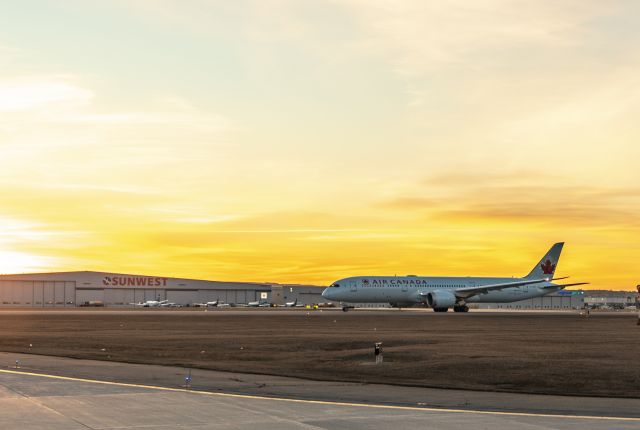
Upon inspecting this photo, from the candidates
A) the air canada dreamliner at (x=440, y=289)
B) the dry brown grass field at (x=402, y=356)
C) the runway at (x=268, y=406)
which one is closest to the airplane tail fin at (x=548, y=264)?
the air canada dreamliner at (x=440, y=289)

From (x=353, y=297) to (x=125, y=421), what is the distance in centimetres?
9136

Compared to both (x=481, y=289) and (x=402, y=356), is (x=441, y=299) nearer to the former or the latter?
(x=481, y=289)

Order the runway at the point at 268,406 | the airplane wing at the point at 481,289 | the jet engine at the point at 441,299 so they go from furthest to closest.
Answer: the airplane wing at the point at 481,289, the jet engine at the point at 441,299, the runway at the point at 268,406

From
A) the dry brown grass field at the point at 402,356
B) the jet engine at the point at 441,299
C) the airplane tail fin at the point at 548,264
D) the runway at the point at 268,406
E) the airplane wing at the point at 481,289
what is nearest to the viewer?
the runway at the point at 268,406

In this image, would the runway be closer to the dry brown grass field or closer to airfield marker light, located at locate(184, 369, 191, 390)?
airfield marker light, located at locate(184, 369, 191, 390)

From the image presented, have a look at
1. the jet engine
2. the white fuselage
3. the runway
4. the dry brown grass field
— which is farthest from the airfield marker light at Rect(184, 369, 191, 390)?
the jet engine

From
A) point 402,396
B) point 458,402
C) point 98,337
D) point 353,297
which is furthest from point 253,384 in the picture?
point 353,297

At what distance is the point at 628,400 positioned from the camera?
64.3 feet

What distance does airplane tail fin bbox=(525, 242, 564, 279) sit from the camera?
124 m

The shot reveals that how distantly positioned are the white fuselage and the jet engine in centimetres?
177

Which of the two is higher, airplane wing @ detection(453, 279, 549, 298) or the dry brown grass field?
airplane wing @ detection(453, 279, 549, 298)

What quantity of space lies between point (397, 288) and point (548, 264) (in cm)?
2884

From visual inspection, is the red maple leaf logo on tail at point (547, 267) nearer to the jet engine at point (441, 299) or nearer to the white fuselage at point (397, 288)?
the white fuselage at point (397, 288)

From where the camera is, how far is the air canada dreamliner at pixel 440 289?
107 meters
